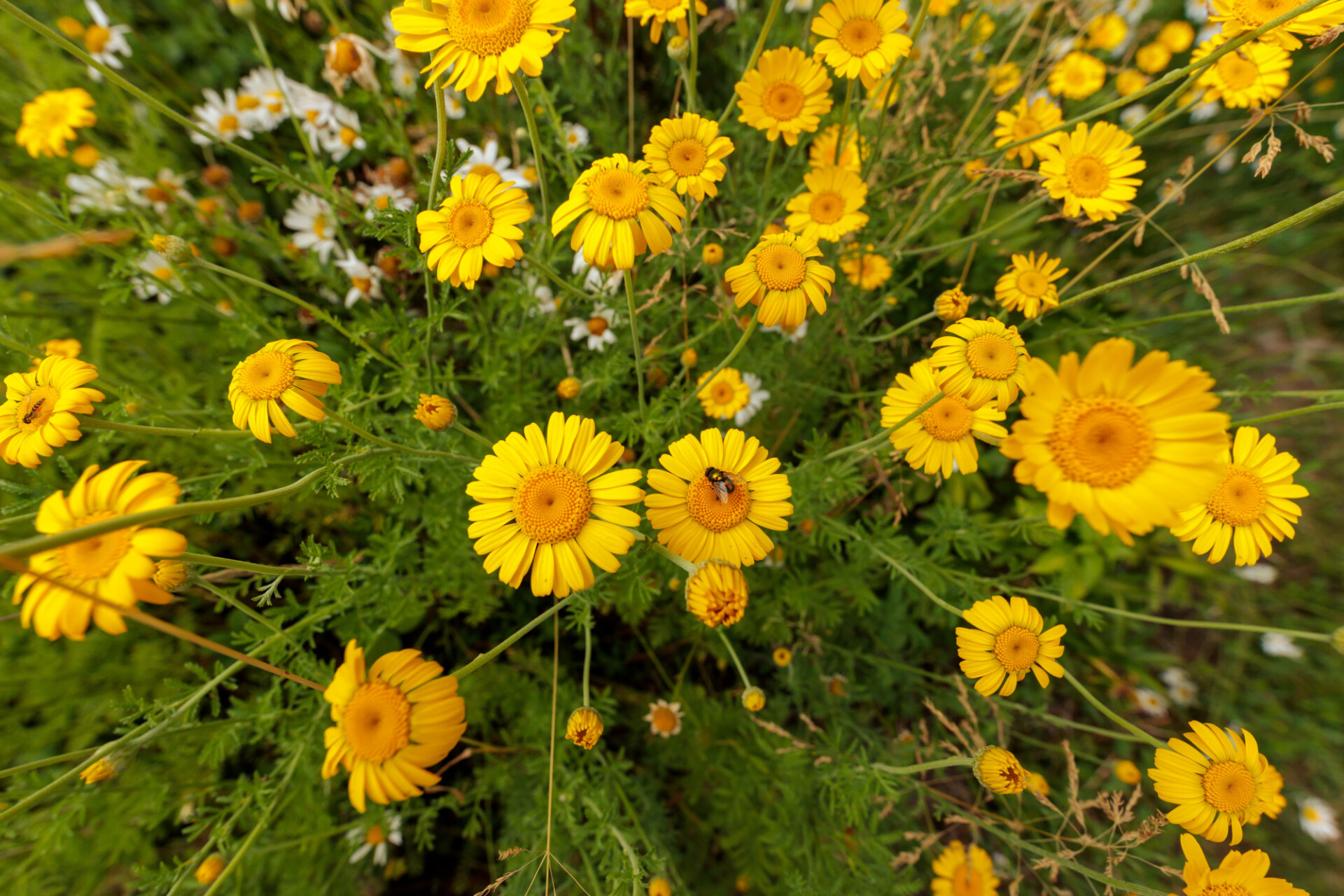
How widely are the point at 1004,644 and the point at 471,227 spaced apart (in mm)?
2009

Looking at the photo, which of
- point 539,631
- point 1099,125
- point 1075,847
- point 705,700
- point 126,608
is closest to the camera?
point 126,608

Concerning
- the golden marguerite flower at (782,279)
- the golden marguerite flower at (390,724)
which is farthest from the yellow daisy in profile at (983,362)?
the golden marguerite flower at (390,724)

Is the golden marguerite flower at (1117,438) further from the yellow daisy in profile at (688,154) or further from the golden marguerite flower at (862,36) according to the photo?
the golden marguerite flower at (862,36)

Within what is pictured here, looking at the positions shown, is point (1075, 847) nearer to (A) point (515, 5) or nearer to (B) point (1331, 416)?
(A) point (515, 5)

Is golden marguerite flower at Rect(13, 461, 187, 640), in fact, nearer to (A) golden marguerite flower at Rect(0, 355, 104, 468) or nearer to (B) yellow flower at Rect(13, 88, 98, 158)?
(A) golden marguerite flower at Rect(0, 355, 104, 468)

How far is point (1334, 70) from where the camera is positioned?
4711 millimetres

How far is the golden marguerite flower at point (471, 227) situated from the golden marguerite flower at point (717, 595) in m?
1.03

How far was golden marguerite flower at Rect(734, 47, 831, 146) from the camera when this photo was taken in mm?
2145

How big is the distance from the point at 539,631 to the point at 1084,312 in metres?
3.12

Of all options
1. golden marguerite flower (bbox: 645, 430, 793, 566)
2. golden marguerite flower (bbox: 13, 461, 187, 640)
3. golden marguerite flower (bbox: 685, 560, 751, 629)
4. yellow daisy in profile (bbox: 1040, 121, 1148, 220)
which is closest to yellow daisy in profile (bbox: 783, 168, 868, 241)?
yellow daisy in profile (bbox: 1040, 121, 1148, 220)

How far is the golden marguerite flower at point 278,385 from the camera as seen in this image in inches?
60.6

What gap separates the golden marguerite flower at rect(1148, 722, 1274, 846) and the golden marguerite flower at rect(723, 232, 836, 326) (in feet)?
5.49

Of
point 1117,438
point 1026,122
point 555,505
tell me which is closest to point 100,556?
point 555,505

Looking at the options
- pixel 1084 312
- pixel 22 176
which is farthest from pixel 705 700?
pixel 22 176
